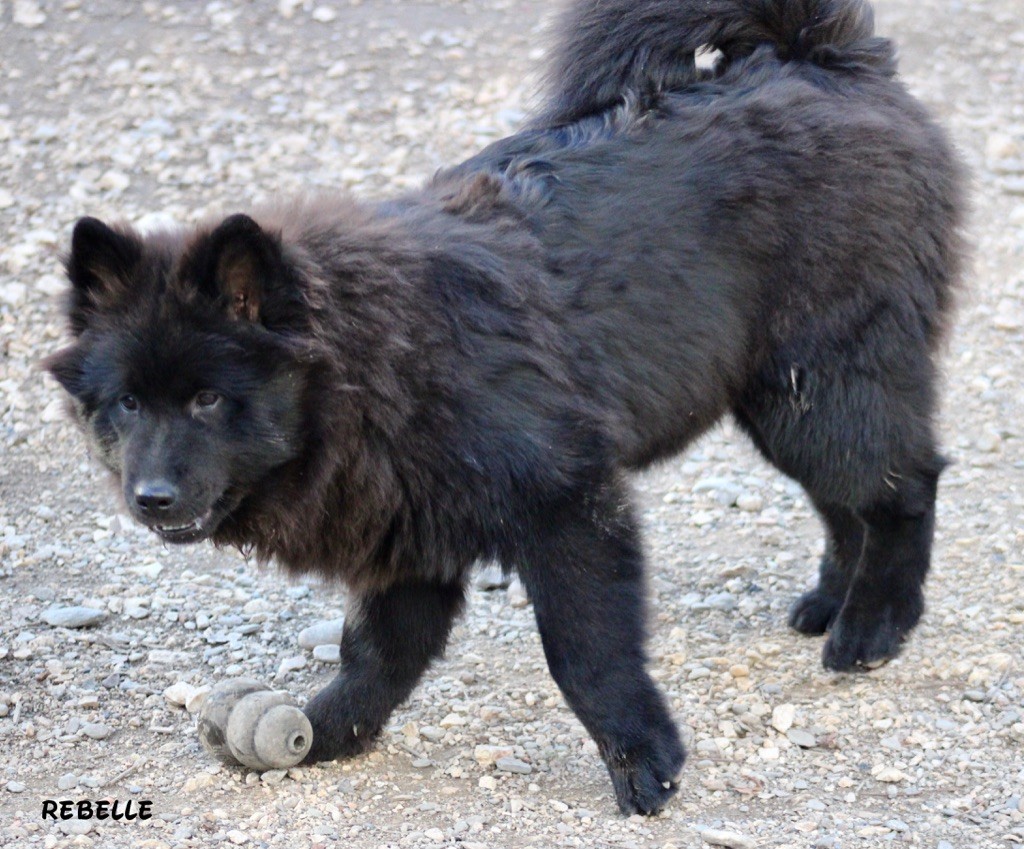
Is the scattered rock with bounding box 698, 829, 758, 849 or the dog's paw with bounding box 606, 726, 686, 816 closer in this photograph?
the scattered rock with bounding box 698, 829, 758, 849

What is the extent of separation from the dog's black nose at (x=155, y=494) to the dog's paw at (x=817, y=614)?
283cm

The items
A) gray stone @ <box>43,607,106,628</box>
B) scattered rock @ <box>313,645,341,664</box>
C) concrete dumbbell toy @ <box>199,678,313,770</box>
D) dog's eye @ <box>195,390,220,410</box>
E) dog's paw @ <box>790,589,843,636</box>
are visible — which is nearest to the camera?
dog's eye @ <box>195,390,220,410</box>

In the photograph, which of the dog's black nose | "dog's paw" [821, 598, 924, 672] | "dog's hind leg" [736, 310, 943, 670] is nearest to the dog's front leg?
the dog's black nose

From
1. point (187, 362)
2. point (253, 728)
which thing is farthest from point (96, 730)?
point (187, 362)

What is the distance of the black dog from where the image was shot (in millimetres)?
3941

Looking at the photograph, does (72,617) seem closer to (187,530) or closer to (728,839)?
(187,530)

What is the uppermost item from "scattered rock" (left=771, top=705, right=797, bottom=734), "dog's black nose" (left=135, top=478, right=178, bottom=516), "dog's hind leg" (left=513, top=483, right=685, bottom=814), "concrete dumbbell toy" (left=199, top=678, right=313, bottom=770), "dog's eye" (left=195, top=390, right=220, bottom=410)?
"dog's eye" (left=195, top=390, right=220, bottom=410)

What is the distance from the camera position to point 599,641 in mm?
4172

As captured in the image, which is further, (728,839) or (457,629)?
(457,629)

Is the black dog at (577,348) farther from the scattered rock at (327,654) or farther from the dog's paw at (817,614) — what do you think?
the scattered rock at (327,654)

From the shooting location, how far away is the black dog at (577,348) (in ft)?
12.9

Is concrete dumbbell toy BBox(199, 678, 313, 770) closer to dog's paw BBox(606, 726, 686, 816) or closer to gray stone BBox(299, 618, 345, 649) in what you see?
gray stone BBox(299, 618, 345, 649)

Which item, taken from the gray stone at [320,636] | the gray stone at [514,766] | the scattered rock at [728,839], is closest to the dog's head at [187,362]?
the gray stone at [514,766]

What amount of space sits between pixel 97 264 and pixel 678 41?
230cm
